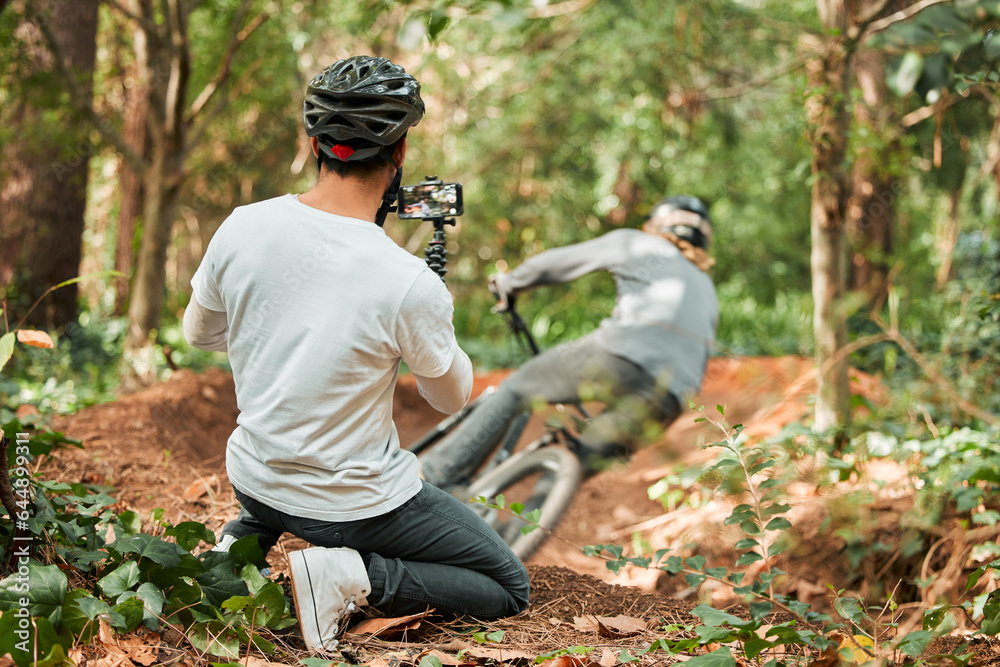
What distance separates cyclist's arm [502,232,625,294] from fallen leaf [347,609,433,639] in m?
1.88

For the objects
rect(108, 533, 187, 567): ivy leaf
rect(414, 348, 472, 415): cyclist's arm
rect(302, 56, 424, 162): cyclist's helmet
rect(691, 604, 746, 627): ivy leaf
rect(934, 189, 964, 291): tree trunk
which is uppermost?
rect(302, 56, 424, 162): cyclist's helmet

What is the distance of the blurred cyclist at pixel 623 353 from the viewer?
3.47 m

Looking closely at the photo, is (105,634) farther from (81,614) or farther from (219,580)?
(219,580)

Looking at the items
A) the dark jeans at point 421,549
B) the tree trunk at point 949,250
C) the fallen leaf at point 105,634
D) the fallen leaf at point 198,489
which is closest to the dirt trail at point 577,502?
the fallen leaf at point 198,489

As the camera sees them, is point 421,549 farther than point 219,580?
Yes

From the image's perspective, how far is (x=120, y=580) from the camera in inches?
66.4

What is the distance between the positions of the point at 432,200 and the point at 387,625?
1.16m

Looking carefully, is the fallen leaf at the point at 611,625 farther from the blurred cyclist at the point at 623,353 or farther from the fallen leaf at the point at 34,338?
the fallen leaf at the point at 34,338

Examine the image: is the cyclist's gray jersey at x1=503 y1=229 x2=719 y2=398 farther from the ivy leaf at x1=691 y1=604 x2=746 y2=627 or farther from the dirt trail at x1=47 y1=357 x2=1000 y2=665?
the ivy leaf at x1=691 y1=604 x2=746 y2=627

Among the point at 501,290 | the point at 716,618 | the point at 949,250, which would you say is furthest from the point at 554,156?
the point at 716,618

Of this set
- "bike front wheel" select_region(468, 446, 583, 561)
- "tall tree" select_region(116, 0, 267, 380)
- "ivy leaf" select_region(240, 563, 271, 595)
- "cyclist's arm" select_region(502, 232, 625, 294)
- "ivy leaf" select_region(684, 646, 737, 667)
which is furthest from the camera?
"tall tree" select_region(116, 0, 267, 380)

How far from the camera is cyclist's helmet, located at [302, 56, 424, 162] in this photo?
1.76 meters

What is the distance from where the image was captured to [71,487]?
7.02 ft

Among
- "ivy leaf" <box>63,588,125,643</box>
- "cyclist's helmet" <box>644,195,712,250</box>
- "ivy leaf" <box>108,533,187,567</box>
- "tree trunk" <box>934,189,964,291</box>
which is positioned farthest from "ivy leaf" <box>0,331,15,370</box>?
"tree trunk" <box>934,189,964,291</box>
